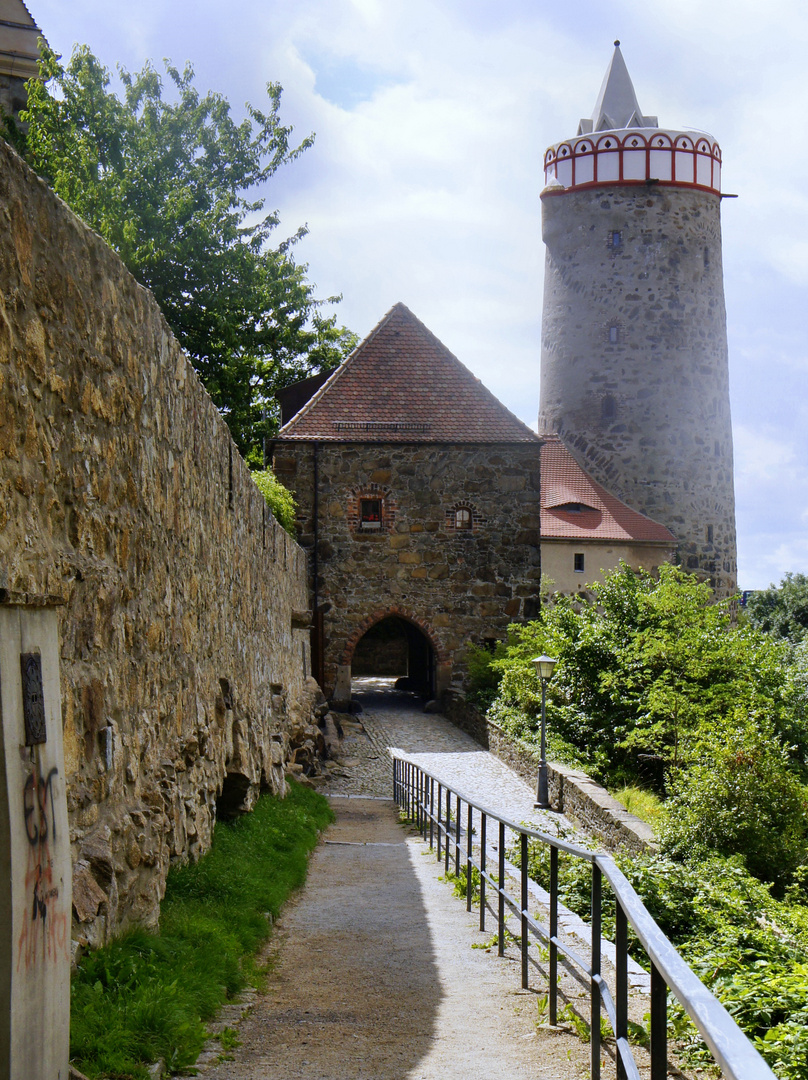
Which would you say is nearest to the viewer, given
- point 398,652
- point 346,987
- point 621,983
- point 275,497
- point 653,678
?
point 621,983

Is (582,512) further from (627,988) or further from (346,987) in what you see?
(627,988)

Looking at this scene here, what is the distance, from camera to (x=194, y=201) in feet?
79.5

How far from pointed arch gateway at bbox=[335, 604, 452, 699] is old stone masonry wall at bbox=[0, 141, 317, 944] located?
1676 cm

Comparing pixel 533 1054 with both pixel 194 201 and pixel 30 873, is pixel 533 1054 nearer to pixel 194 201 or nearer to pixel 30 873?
pixel 30 873

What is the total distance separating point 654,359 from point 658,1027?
1228 inches

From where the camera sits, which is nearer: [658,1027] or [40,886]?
[658,1027]

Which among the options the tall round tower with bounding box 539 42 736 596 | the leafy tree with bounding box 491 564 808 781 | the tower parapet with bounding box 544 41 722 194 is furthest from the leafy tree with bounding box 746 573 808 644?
the leafy tree with bounding box 491 564 808 781

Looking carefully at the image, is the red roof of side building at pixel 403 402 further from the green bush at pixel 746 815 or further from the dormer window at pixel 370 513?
the green bush at pixel 746 815

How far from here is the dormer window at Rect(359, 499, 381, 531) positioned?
24.5m

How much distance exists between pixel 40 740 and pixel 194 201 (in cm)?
2264

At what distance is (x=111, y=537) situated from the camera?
446 cm

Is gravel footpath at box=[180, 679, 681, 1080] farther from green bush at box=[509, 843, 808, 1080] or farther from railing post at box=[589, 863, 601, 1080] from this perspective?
green bush at box=[509, 843, 808, 1080]

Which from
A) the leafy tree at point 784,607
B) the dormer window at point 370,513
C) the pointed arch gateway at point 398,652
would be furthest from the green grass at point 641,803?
the leafy tree at point 784,607

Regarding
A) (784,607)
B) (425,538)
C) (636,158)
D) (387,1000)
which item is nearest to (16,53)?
(425,538)
